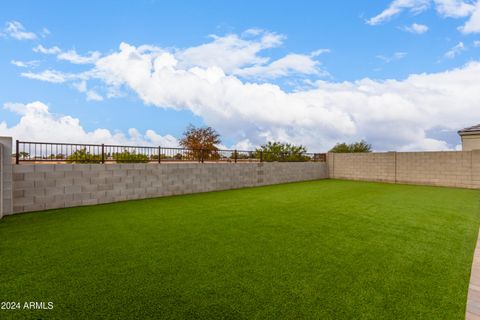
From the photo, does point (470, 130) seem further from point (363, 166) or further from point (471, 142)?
point (363, 166)

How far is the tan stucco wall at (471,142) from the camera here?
12508 mm

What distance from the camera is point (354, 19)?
29.4 feet

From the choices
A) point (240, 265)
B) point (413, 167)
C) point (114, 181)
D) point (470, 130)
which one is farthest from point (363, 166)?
point (240, 265)

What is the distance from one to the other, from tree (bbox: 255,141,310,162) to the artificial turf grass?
8267 mm

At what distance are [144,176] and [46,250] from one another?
14.8ft

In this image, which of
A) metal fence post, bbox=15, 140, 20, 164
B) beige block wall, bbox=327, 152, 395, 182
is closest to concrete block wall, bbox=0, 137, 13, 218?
metal fence post, bbox=15, 140, 20, 164

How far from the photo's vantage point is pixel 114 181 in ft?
23.4

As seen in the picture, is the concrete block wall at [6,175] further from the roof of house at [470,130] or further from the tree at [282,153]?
the roof of house at [470,130]

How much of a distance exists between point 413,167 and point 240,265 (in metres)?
12.0

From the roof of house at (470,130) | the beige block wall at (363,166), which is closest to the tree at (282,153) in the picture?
the beige block wall at (363,166)

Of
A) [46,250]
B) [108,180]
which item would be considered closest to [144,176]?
[108,180]

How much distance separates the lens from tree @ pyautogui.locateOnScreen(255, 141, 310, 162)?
13.4 m

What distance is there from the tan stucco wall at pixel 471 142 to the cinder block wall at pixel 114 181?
33.4 ft

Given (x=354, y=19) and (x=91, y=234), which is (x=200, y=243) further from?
(x=354, y=19)
